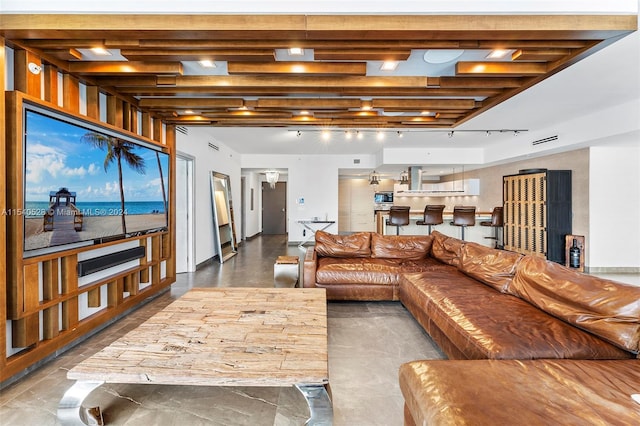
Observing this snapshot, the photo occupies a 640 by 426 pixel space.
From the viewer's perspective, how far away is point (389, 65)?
107 inches

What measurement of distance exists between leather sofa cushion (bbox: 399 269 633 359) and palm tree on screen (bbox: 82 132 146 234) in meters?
3.27

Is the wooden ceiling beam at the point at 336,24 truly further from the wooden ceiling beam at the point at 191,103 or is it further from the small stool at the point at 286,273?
the small stool at the point at 286,273

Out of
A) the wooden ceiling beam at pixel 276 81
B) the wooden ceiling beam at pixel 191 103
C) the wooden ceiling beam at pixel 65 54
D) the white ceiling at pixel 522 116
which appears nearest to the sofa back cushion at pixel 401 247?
the wooden ceiling beam at pixel 276 81

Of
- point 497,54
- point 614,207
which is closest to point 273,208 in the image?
point 614,207

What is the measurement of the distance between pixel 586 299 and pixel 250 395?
7.43 feet

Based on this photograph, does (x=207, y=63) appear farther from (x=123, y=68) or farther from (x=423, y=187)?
(x=423, y=187)

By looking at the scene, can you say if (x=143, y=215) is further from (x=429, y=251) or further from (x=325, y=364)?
(x=429, y=251)

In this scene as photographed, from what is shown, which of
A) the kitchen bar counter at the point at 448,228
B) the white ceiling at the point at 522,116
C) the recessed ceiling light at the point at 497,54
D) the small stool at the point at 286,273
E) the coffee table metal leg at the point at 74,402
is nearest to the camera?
the coffee table metal leg at the point at 74,402

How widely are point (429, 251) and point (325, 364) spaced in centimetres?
321

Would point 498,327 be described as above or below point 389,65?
below

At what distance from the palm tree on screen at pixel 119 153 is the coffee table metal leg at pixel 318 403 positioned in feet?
9.20

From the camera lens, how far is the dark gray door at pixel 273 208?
11750mm

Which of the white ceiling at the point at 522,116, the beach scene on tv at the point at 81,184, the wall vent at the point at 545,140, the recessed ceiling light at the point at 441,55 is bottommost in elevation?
the beach scene on tv at the point at 81,184

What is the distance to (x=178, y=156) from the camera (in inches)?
201
